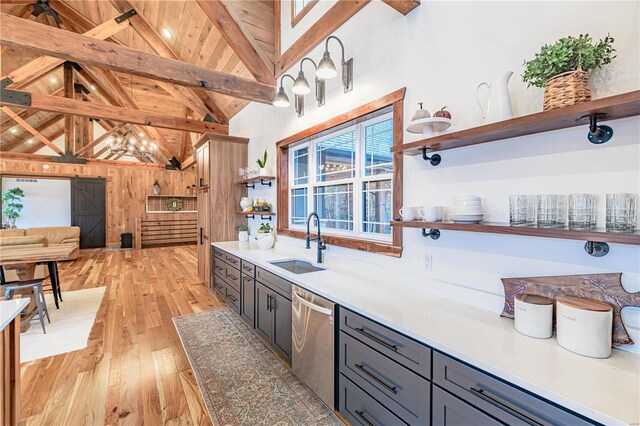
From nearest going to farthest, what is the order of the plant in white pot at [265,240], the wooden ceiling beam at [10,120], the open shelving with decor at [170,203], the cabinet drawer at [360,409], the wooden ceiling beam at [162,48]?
1. the cabinet drawer at [360,409]
2. the plant in white pot at [265,240]
3. the wooden ceiling beam at [162,48]
4. the wooden ceiling beam at [10,120]
5. the open shelving with decor at [170,203]

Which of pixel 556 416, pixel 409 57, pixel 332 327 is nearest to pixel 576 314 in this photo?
pixel 556 416

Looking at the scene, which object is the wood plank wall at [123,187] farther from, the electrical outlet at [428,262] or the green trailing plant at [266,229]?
the electrical outlet at [428,262]

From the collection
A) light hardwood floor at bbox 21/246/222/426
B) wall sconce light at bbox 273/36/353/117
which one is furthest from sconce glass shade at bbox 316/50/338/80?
light hardwood floor at bbox 21/246/222/426

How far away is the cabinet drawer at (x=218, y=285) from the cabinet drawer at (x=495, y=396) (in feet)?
11.0

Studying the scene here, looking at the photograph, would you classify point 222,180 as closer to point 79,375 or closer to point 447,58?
point 79,375

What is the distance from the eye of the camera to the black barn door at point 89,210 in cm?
901

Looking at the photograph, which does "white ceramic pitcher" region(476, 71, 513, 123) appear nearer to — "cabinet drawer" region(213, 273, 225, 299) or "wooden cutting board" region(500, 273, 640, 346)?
"wooden cutting board" region(500, 273, 640, 346)

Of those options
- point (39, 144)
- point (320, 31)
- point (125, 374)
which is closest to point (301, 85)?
point (320, 31)

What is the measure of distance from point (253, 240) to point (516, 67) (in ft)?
12.8

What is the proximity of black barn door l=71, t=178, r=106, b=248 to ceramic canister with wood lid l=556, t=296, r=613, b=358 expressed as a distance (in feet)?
37.8

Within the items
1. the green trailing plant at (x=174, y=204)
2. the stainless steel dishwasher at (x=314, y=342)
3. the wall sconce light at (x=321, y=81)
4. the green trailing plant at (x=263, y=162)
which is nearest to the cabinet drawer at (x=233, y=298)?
the stainless steel dishwasher at (x=314, y=342)

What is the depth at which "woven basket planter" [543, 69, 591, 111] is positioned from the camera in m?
1.12

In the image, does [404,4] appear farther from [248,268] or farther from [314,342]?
[248,268]

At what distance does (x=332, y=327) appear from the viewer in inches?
71.2
